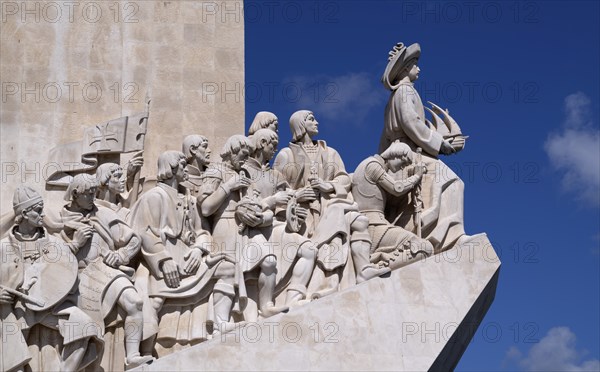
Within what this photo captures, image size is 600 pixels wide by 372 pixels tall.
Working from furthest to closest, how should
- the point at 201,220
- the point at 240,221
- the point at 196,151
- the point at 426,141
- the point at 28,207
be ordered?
the point at 426,141, the point at 196,151, the point at 201,220, the point at 240,221, the point at 28,207

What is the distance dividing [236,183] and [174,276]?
123cm

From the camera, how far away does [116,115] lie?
17719mm

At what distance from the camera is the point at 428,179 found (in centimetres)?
1759

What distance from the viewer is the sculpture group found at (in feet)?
51.1

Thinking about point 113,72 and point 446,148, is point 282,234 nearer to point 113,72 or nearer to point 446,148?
point 446,148

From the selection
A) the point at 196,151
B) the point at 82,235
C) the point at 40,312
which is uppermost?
the point at 196,151

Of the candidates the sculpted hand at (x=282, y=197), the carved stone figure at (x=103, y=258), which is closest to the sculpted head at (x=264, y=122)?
the sculpted hand at (x=282, y=197)

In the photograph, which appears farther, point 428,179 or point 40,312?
→ point 428,179

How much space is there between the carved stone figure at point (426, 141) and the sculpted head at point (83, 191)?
3455 mm

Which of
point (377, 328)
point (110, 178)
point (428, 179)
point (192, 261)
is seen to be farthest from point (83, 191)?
point (428, 179)

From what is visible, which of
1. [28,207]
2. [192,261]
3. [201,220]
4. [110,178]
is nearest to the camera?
[28,207]

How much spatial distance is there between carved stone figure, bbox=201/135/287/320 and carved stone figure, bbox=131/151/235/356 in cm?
19

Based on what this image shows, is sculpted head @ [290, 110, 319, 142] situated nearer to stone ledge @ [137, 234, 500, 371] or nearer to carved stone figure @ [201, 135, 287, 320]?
carved stone figure @ [201, 135, 287, 320]

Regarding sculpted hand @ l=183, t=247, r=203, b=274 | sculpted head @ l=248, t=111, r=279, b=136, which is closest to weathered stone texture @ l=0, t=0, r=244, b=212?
sculpted head @ l=248, t=111, r=279, b=136
